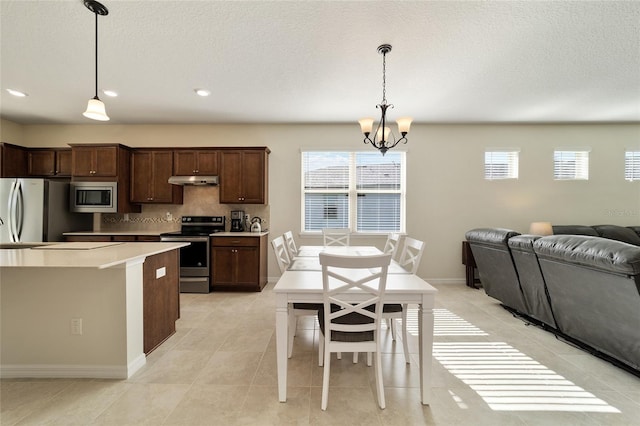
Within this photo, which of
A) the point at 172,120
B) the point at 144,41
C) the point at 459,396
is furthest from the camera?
the point at 172,120

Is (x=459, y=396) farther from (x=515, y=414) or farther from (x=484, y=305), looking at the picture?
(x=484, y=305)

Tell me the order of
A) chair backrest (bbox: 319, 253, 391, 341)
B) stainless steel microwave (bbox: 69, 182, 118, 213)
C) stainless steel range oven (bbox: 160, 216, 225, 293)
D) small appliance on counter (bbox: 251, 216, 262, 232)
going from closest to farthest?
chair backrest (bbox: 319, 253, 391, 341) < stainless steel range oven (bbox: 160, 216, 225, 293) < stainless steel microwave (bbox: 69, 182, 118, 213) < small appliance on counter (bbox: 251, 216, 262, 232)

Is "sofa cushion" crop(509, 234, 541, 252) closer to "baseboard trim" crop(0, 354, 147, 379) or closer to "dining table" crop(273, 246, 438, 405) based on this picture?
"dining table" crop(273, 246, 438, 405)

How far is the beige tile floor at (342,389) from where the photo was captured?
5.05 ft

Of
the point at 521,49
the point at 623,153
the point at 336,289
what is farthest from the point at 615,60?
the point at 336,289

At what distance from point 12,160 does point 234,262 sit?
3.91m

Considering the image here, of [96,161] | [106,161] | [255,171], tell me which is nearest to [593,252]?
[255,171]

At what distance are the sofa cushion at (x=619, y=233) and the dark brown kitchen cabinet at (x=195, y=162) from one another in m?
6.25

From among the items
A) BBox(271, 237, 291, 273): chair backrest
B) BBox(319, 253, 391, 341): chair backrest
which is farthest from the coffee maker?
BBox(319, 253, 391, 341): chair backrest

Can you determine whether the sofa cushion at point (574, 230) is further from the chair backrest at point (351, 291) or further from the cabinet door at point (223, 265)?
the cabinet door at point (223, 265)

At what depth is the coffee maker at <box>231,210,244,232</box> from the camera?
4.39 metres

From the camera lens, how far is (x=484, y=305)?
11.2 ft

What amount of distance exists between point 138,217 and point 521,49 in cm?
576

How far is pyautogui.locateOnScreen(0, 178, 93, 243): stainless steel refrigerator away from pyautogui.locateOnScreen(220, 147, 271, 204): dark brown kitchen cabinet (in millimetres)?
2389
